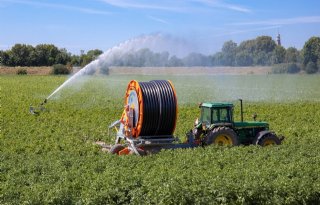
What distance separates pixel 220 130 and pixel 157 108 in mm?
2130

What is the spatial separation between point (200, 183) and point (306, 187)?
1.99m

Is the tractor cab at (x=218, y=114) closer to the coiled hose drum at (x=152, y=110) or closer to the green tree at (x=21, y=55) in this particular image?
the coiled hose drum at (x=152, y=110)

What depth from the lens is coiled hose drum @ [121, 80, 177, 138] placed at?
48.0 feet

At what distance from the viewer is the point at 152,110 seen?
48.1ft

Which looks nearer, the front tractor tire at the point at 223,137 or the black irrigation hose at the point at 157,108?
the black irrigation hose at the point at 157,108

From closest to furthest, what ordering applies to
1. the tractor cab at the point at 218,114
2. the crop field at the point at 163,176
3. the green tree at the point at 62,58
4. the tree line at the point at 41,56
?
1. the crop field at the point at 163,176
2. the tractor cab at the point at 218,114
3. the tree line at the point at 41,56
4. the green tree at the point at 62,58

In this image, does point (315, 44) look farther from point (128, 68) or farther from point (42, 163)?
point (42, 163)

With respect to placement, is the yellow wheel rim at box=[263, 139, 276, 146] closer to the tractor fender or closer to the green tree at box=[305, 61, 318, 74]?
the tractor fender

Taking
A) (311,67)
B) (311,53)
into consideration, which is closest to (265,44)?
(311,53)

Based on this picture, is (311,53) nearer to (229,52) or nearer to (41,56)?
(229,52)

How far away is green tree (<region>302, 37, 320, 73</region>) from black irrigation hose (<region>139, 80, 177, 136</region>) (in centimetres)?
4989

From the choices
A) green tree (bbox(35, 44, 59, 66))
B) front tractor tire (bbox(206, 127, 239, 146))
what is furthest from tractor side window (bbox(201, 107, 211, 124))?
green tree (bbox(35, 44, 59, 66))

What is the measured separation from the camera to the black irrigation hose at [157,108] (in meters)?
14.7

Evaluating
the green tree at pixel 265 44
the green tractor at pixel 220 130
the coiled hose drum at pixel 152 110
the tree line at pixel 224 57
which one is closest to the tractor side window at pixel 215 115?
the green tractor at pixel 220 130
